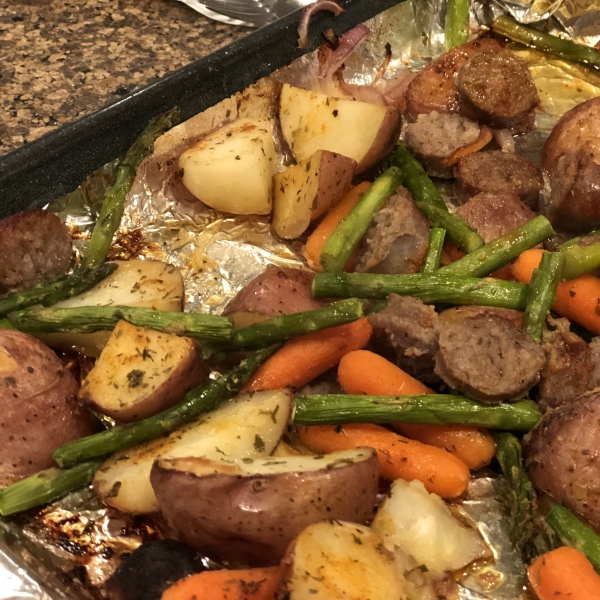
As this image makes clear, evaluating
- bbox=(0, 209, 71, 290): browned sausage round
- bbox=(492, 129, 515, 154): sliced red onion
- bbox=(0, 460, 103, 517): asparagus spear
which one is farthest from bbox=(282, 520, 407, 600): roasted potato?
bbox=(492, 129, 515, 154): sliced red onion

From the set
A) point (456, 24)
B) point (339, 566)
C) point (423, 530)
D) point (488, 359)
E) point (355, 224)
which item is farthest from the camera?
point (456, 24)

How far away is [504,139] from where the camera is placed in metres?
2.81

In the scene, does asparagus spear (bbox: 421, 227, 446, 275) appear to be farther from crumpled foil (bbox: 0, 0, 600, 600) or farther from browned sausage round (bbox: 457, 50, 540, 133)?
browned sausage round (bbox: 457, 50, 540, 133)

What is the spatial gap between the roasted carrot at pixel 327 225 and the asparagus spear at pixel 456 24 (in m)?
1.24

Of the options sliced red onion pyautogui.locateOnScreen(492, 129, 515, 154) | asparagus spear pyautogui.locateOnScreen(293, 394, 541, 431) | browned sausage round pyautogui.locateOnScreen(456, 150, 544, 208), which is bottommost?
asparagus spear pyautogui.locateOnScreen(293, 394, 541, 431)

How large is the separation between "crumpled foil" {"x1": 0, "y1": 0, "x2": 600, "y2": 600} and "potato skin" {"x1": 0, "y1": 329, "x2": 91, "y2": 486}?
0.15 metres

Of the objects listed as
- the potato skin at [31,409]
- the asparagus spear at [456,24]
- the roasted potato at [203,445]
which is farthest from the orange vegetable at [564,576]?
the asparagus spear at [456,24]

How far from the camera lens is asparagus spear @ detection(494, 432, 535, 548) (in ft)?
5.60

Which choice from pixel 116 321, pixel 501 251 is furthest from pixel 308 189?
pixel 116 321

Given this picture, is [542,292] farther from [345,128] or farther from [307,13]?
[307,13]

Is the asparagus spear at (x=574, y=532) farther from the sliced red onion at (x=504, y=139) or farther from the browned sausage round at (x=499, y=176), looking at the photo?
the sliced red onion at (x=504, y=139)

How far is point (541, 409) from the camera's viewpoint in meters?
1.93

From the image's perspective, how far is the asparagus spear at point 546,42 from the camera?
323 centimetres

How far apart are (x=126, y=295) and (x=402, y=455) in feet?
3.47
